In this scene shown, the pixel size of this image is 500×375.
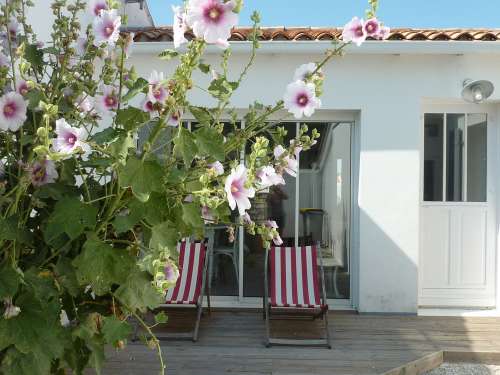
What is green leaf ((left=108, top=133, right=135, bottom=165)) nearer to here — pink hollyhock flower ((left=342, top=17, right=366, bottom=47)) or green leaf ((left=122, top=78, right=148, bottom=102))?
green leaf ((left=122, top=78, right=148, bottom=102))

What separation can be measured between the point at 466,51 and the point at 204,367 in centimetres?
428

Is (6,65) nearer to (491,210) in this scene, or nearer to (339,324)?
(339,324)

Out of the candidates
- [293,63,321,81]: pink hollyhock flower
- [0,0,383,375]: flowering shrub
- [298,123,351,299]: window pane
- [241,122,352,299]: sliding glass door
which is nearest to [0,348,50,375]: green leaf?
[0,0,383,375]: flowering shrub

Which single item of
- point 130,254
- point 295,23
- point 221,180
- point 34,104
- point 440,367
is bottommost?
point 440,367

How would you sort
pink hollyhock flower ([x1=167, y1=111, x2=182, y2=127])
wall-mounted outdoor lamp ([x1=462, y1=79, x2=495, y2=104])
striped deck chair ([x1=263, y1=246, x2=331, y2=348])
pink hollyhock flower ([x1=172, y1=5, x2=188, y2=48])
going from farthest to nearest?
wall-mounted outdoor lamp ([x1=462, y1=79, x2=495, y2=104]) → striped deck chair ([x1=263, y1=246, x2=331, y2=348]) → pink hollyhock flower ([x1=167, y1=111, x2=182, y2=127]) → pink hollyhock flower ([x1=172, y1=5, x2=188, y2=48])

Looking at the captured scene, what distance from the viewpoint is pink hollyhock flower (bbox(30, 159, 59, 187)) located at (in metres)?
1.61

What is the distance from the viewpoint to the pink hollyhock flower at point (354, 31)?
1.77 metres

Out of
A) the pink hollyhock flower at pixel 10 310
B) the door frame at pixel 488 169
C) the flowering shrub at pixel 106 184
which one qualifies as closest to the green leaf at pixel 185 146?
the flowering shrub at pixel 106 184

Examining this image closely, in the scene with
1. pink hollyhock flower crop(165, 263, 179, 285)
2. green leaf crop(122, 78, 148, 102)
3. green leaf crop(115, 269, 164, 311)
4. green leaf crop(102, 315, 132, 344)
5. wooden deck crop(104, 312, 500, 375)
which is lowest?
wooden deck crop(104, 312, 500, 375)

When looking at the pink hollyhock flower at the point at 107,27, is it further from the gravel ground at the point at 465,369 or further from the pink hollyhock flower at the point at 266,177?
the gravel ground at the point at 465,369

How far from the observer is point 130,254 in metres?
1.67

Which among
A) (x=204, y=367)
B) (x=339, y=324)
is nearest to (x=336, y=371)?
(x=204, y=367)

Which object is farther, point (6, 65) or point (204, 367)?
point (204, 367)

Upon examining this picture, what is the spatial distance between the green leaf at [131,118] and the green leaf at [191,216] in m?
0.25
